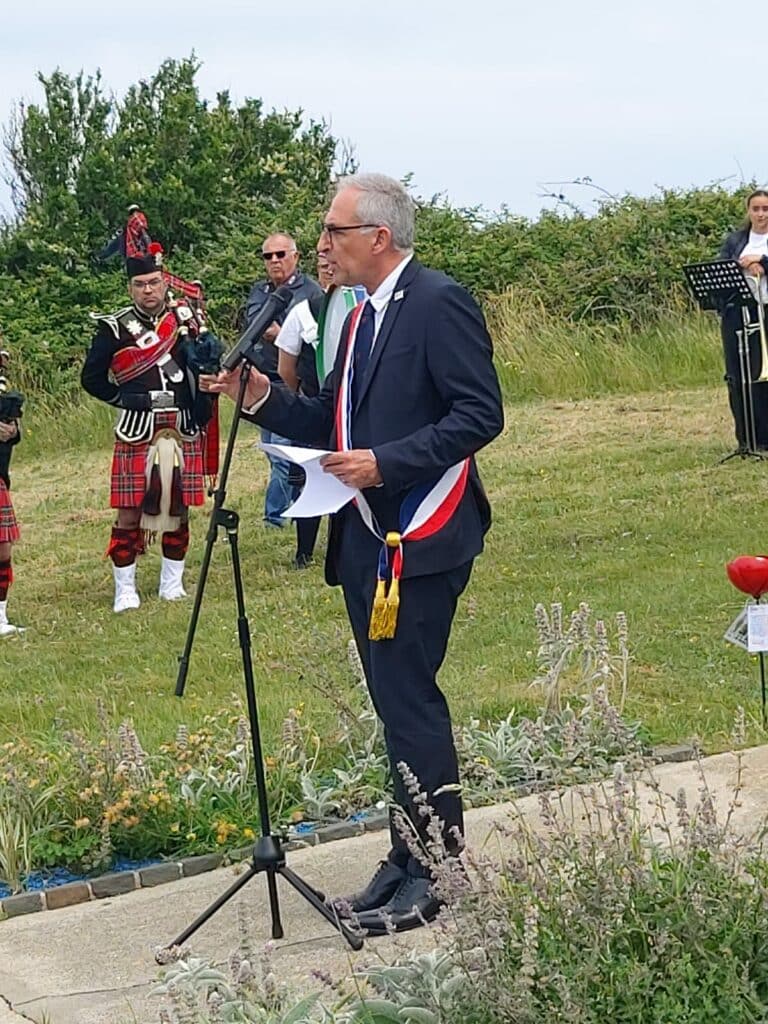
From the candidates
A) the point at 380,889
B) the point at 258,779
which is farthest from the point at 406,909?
the point at 258,779

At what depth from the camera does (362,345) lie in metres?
4.70

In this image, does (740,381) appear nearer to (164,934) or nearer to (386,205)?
(386,205)

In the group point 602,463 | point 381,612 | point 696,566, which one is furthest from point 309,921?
point 602,463

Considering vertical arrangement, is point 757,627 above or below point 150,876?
above

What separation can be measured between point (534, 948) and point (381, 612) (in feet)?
4.06

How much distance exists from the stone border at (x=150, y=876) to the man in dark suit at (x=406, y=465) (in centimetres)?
76

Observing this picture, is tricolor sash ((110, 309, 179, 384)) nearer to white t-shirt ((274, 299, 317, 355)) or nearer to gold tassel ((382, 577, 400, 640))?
white t-shirt ((274, 299, 317, 355))

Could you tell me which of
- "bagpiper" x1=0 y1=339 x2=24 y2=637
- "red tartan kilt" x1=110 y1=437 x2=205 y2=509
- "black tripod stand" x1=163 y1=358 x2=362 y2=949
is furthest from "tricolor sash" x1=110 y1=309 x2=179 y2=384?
"black tripod stand" x1=163 y1=358 x2=362 y2=949

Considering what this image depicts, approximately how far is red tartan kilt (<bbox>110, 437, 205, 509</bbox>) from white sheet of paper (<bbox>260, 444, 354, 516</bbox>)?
210 inches

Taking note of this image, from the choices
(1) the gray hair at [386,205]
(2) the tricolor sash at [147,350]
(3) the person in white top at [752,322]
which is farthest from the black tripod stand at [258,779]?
(3) the person in white top at [752,322]

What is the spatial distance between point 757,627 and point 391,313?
213 centimetres

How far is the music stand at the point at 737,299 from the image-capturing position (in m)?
12.3

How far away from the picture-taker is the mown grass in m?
7.16

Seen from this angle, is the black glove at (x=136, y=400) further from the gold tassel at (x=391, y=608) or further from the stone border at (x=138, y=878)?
the gold tassel at (x=391, y=608)
